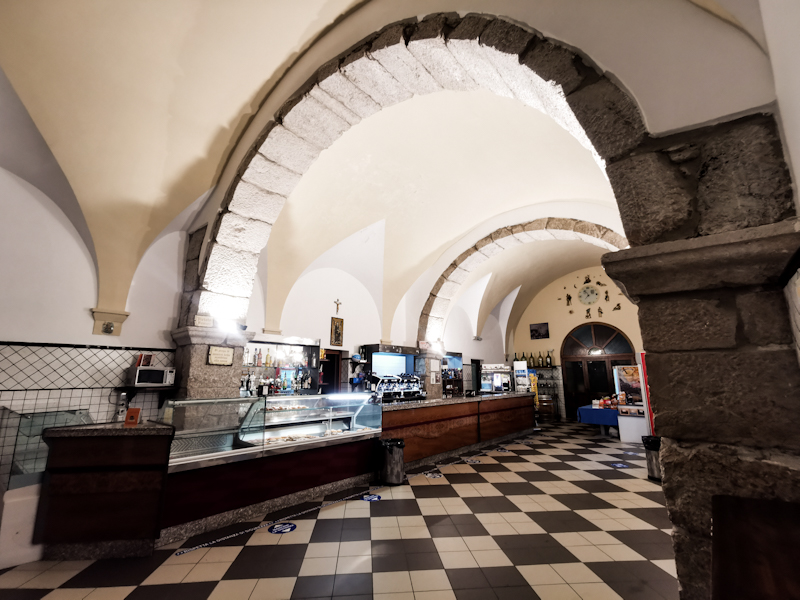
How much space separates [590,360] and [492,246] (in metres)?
6.19

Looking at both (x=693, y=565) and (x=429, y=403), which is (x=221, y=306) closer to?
(x=429, y=403)

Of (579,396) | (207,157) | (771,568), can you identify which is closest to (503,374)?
(579,396)

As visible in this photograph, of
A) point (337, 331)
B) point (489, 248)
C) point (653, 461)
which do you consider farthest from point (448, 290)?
point (653, 461)

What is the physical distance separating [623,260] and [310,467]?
3.21 m

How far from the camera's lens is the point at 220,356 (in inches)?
163

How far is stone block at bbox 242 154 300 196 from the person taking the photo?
3693mm

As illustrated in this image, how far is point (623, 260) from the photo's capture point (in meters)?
1.39

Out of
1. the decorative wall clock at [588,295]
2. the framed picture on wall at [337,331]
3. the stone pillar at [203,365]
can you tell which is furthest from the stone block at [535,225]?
the decorative wall clock at [588,295]

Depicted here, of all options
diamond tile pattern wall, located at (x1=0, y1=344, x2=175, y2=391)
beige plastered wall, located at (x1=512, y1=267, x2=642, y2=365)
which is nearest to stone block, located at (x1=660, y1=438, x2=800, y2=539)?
diamond tile pattern wall, located at (x1=0, y1=344, x2=175, y2=391)

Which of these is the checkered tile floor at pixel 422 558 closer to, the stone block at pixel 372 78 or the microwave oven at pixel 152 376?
the microwave oven at pixel 152 376

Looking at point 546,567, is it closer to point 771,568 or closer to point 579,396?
point 771,568

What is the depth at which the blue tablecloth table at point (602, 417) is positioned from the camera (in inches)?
288

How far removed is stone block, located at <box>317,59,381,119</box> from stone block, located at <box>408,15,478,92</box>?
66cm

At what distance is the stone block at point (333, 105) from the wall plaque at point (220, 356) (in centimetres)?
276
